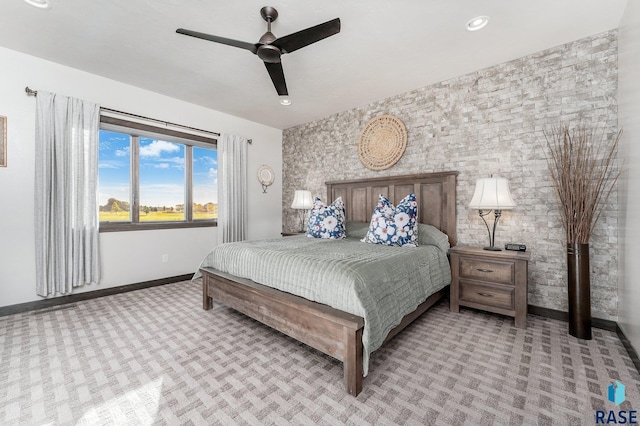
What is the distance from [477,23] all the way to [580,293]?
2409 mm

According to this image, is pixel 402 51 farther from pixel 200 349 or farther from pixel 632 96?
pixel 200 349

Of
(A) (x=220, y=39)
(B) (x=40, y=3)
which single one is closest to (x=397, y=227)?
(A) (x=220, y=39)

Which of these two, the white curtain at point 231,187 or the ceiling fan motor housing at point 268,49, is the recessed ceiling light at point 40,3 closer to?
the ceiling fan motor housing at point 268,49

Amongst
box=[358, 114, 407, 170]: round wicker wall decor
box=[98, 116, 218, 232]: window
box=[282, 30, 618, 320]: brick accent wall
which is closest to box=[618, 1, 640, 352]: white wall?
box=[282, 30, 618, 320]: brick accent wall

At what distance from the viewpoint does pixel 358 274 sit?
1.74m

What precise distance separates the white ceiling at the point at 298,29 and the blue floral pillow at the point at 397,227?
154 cm

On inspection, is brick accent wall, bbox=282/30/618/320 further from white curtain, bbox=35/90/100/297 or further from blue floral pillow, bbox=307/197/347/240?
white curtain, bbox=35/90/100/297

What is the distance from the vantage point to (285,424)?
135 centimetres

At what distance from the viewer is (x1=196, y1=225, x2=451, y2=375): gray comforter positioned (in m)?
1.68

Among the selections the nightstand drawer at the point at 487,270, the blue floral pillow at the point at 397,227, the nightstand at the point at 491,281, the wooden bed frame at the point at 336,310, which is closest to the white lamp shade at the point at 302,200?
the wooden bed frame at the point at 336,310

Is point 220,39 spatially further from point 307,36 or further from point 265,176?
point 265,176

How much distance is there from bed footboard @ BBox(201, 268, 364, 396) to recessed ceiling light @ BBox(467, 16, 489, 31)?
2.55 meters

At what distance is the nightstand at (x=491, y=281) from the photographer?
7.93 feet

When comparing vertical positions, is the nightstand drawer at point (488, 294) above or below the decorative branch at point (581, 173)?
below
